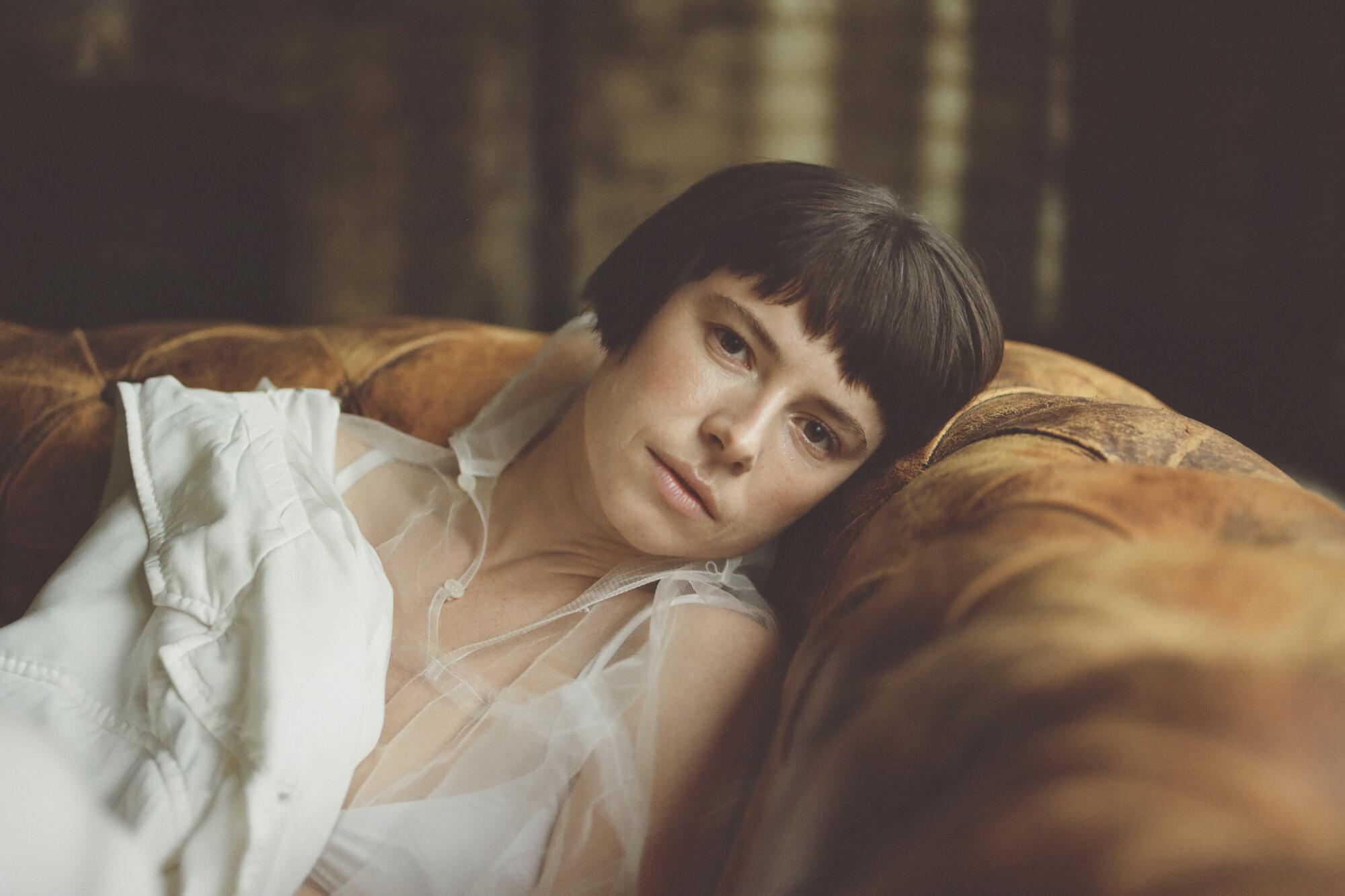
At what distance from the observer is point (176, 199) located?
2.37 meters

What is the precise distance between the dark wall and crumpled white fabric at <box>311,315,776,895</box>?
115 cm

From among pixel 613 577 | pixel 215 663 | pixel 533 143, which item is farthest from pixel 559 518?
pixel 533 143

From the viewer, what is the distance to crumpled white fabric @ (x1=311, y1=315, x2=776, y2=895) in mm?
729

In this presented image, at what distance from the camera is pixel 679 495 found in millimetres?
834

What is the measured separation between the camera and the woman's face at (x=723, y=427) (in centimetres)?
81

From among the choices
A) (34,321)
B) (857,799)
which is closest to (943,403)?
(857,799)

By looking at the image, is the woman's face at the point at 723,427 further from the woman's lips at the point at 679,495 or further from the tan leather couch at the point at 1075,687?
the tan leather couch at the point at 1075,687

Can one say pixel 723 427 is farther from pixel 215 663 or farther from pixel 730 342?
pixel 215 663

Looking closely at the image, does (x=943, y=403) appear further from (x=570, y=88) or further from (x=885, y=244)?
(x=570, y=88)

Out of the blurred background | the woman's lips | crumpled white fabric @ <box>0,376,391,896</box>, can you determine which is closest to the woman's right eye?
the woman's lips

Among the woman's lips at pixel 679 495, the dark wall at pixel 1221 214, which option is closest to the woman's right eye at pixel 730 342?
the woman's lips at pixel 679 495

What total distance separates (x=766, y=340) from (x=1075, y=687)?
506mm

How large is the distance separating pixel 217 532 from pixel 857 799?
635 millimetres

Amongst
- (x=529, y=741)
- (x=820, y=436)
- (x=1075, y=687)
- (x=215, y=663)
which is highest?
(x=1075, y=687)
